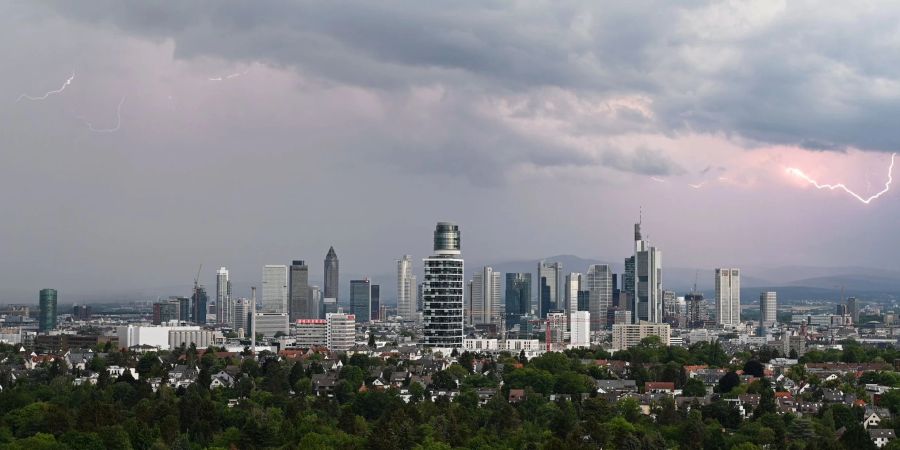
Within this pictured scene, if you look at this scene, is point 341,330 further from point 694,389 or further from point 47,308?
point 694,389

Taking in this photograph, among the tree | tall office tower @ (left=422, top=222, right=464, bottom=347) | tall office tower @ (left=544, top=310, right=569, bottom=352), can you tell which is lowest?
the tree

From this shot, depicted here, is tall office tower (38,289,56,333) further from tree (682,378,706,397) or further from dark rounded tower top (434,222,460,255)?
tree (682,378,706,397)

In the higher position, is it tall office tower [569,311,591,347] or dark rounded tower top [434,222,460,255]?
dark rounded tower top [434,222,460,255]

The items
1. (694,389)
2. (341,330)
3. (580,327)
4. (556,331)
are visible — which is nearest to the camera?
(694,389)

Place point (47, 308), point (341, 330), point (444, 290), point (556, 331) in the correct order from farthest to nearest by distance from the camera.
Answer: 1. point (47, 308)
2. point (556, 331)
3. point (341, 330)
4. point (444, 290)

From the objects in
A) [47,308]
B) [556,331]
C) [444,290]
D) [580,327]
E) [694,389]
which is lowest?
[694,389]

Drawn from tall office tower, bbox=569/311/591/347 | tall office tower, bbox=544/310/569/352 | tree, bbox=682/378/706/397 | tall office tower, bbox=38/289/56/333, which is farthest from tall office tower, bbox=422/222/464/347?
tall office tower, bbox=38/289/56/333

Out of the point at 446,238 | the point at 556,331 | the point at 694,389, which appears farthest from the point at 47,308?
the point at 694,389
